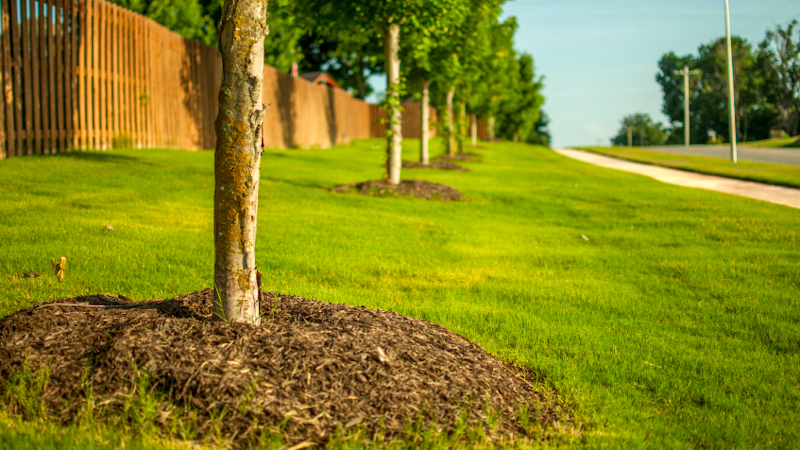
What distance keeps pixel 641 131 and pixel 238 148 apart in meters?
111

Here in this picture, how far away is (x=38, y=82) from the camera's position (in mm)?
9852

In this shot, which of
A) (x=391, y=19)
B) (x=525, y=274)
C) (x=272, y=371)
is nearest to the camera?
(x=272, y=371)

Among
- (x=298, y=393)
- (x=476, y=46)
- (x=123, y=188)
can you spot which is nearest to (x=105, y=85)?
(x=123, y=188)

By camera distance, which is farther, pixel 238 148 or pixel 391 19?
pixel 391 19

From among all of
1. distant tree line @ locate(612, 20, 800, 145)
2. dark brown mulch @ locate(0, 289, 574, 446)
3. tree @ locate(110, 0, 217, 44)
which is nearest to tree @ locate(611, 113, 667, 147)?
distant tree line @ locate(612, 20, 800, 145)

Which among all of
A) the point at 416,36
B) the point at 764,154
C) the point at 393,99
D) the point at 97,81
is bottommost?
the point at 393,99

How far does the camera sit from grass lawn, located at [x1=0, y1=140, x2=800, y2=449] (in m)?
3.15

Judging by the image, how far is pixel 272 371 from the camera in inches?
106

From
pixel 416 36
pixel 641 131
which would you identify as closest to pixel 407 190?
pixel 416 36

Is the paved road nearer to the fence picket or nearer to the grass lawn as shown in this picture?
the grass lawn

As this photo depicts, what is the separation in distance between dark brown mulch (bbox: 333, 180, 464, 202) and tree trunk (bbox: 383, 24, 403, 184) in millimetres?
296

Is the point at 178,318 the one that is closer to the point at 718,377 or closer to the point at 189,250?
the point at 189,250

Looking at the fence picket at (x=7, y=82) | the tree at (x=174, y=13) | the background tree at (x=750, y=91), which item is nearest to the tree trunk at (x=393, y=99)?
the fence picket at (x=7, y=82)

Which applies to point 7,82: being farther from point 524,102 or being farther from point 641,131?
point 641,131
